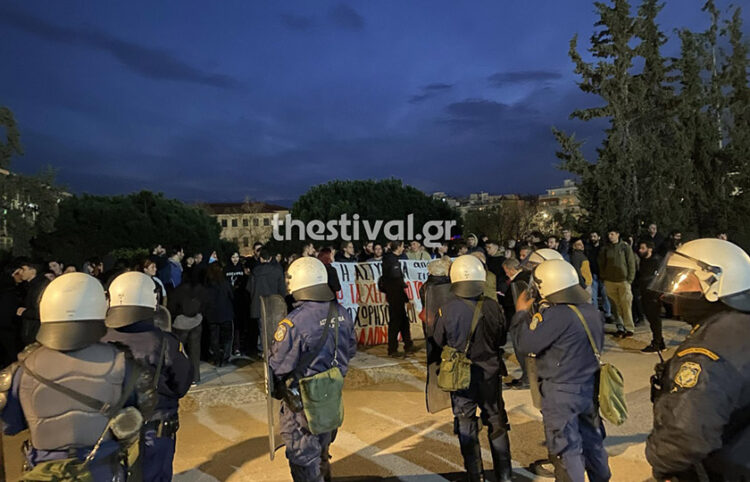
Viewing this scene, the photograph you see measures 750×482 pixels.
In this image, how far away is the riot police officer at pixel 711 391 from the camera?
82.2 inches

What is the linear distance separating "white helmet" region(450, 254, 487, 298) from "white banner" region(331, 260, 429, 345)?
19.3 feet

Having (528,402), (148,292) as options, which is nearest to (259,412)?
(528,402)

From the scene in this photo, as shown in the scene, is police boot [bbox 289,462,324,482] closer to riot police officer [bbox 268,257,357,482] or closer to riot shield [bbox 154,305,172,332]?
riot police officer [bbox 268,257,357,482]

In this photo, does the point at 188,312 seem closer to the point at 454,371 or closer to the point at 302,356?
the point at 302,356

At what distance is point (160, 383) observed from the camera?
3406 millimetres

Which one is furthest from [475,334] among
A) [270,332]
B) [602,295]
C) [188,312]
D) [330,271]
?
[602,295]

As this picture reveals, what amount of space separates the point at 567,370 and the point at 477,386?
103 cm

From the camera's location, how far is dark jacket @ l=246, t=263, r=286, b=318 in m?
9.09

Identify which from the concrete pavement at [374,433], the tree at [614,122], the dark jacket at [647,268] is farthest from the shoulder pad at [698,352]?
the tree at [614,122]

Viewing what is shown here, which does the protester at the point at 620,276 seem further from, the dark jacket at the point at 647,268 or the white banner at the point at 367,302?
the white banner at the point at 367,302

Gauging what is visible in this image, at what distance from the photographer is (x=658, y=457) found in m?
2.23

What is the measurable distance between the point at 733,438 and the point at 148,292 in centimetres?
320

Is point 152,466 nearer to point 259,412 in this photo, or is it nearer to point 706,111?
point 259,412

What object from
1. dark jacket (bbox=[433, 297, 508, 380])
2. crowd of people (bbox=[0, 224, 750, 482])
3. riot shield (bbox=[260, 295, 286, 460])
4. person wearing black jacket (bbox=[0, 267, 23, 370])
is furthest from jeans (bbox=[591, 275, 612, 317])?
person wearing black jacket (bbox=[0, 267, 23, 370])
